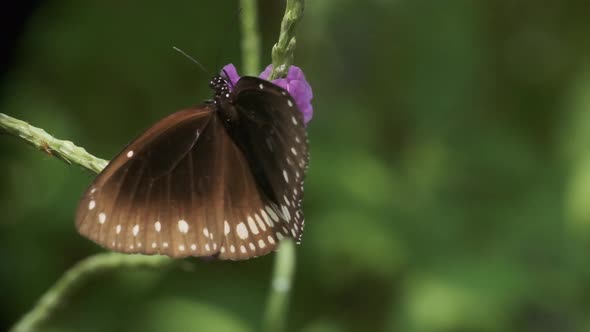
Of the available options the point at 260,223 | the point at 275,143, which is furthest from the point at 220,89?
the point at 260,223

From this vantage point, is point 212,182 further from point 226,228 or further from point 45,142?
point 45,142

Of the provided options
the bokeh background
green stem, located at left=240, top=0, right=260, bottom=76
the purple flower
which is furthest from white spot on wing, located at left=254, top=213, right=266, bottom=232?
the bokeh background

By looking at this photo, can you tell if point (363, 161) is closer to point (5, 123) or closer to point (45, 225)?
point (45, 225)

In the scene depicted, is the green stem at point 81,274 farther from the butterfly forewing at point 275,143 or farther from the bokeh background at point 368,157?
the bokeh background at point 368,157

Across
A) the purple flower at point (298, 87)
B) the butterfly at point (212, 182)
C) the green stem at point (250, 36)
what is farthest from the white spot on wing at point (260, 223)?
the green stem at point (250, 36)

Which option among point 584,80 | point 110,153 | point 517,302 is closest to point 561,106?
point 584,80

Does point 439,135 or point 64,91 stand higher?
point 64,91

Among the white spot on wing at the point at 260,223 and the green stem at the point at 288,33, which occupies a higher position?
the green stem at the point at 288,33
